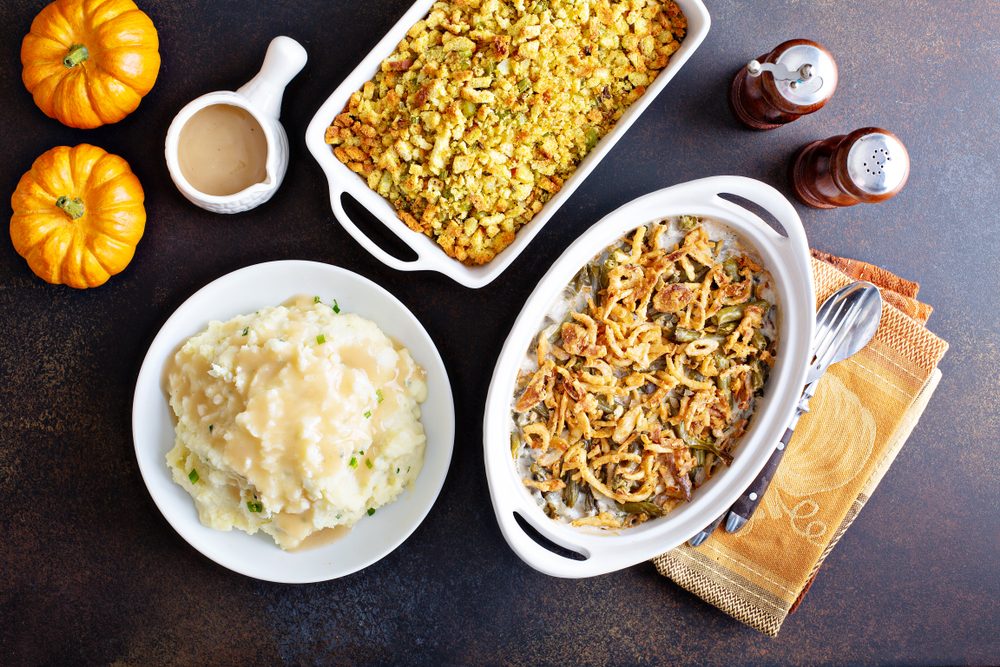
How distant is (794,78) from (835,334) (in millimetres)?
941

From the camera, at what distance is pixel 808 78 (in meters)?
2.40

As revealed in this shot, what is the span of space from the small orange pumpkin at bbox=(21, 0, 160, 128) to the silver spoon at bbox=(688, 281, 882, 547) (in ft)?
8.85

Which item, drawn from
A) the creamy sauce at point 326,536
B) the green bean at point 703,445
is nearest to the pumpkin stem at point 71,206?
the creamy sauce at point 326,536

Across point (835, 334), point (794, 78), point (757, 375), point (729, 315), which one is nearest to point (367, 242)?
point (729, 315)

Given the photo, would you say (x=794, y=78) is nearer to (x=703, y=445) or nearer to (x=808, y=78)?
(x=808, y=78)

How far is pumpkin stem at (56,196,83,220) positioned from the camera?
2398 millimetres

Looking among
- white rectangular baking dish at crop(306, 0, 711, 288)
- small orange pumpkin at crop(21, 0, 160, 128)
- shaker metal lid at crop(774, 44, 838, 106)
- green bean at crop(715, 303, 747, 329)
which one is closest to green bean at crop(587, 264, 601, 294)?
white rectangular baking dish at crop(306, 0, 711, 288)

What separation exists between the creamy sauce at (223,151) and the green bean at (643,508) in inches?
70.4

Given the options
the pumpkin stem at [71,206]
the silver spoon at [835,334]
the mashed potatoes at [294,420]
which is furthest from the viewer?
the silver spoon at [835,334]

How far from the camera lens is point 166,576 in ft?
8.96

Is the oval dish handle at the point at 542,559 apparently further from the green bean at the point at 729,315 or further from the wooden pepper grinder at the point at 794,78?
the wooden pepper grinder at the point at 794,78

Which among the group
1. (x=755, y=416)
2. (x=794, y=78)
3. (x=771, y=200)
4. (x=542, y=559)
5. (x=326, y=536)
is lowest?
(x=326, y=536)

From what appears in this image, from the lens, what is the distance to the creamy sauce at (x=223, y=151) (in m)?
2.46

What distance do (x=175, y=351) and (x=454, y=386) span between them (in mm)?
1058
